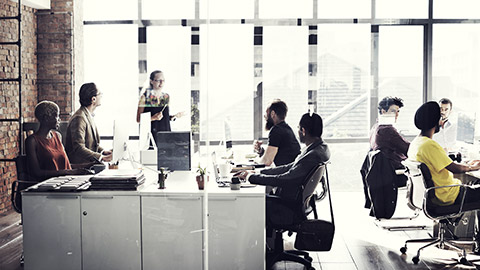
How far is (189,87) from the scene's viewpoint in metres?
3.50

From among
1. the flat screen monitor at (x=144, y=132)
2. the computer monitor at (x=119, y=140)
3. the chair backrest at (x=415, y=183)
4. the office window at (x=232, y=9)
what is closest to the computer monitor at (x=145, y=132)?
the flat screen monitor at (x=144, y=132)

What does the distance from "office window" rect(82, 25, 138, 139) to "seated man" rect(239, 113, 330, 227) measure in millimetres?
910

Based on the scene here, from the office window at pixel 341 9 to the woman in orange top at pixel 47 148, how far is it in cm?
211

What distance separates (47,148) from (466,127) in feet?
11.1

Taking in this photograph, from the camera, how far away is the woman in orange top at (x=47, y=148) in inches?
133

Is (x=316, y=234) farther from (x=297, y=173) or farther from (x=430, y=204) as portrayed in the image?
(x=430, y=204)

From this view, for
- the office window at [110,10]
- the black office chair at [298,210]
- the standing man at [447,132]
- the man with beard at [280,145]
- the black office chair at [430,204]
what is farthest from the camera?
the standing man at [447,132]

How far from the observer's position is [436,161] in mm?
3896

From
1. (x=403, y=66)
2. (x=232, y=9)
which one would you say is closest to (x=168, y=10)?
(x=232, y=9)

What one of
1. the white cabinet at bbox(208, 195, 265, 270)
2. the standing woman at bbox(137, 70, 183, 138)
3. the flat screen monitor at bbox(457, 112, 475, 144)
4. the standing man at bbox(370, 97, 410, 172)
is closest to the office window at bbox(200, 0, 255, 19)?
the standing woman at bbox(137, 70, 183, 138)

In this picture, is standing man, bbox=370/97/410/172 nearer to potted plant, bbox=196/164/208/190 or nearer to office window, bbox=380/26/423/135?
office window, bbox=380/26/423/135

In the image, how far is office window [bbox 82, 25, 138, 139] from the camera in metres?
3.38

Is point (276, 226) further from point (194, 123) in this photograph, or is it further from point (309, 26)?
point (309, 26)

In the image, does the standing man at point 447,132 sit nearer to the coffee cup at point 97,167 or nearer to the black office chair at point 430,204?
the black office chair at point 430,204
